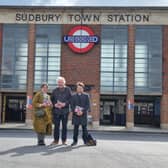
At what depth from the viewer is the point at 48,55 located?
38.1 m

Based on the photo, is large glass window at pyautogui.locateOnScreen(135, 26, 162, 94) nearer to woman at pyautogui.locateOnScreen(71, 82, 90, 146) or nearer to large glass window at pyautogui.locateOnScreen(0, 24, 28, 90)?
→ large glass window at pyautogui.locateOnScreen(0, 24, 28, 90)

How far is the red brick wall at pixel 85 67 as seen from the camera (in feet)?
124

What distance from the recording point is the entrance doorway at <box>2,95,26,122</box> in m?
41.4

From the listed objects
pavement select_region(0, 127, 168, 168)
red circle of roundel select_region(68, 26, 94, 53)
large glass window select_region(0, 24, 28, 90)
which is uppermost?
red circle of roundel select_region(68, 26, 94, 53)

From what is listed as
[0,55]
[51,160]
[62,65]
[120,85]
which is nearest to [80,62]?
[62,65]

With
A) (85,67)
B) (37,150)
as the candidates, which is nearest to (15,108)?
(85,67)

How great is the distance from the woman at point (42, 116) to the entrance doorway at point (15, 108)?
30205 mm

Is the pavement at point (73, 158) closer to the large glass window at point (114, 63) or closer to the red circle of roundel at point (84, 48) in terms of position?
the large glass window at point (114, 63)

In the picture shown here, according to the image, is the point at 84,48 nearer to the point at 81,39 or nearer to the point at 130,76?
the point at 81,39

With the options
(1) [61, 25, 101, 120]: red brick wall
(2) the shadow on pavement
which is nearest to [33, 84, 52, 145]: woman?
(2) the shadow on pavement

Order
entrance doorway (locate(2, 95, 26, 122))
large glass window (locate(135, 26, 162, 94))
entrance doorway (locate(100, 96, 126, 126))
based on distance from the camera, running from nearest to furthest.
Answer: large glass window (locate(135, 26, 162, 94)) < entrance doorway (locate(100, 96, 126, 126)) < entrance doorway (locate(2, 95, 26, 122))

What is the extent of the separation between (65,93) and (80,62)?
2655cm

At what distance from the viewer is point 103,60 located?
124 feet

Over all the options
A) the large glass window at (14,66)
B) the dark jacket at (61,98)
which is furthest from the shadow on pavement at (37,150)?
the large glass window at (14,66)
